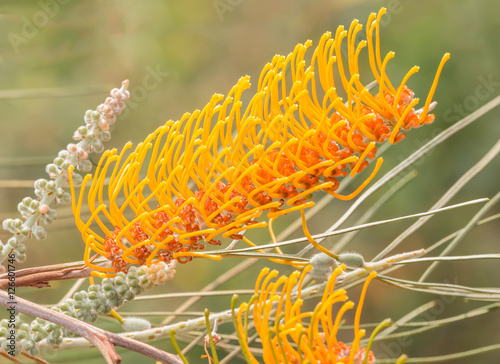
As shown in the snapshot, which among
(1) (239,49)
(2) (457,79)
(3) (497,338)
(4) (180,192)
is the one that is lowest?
(3) (497,338)

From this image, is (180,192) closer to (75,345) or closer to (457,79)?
(75,345)

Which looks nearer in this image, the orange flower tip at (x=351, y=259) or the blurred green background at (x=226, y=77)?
the orange flower tip at (x=351, y=259)

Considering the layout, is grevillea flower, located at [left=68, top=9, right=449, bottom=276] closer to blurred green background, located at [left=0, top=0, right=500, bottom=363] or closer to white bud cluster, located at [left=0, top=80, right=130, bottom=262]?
white bud cluster, located at [left=0, top=80, right=130, bottom=262]

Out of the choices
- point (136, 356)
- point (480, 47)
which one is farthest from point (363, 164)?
point (480, 47)

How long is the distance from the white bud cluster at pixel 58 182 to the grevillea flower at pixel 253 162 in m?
0.01

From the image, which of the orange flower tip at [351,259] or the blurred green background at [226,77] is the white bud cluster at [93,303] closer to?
the orange flower tip at [351,259]

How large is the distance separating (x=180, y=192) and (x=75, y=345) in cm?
7

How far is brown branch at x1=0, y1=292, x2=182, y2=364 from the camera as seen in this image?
20 centimetres

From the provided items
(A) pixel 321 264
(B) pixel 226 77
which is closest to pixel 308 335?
(A) pixel 321 264

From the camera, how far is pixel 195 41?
2.43ft

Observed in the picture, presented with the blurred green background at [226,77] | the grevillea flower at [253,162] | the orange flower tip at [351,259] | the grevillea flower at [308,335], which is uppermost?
the blurred green background at [226,77]

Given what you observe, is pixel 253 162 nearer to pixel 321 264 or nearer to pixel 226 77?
pixel 321 264

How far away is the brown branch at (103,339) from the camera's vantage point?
0.66ft

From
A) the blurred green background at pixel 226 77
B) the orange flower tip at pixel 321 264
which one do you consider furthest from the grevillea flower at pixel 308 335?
the blurred green background at pixel 226 77
